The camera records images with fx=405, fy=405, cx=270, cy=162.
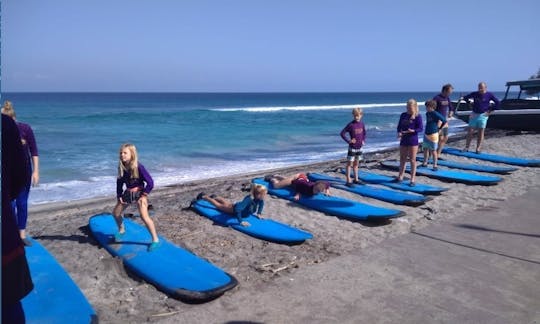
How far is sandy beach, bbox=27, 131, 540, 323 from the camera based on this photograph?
381 cm

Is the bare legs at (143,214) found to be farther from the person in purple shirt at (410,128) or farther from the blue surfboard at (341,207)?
A: the person in purple shirt at (410,128)

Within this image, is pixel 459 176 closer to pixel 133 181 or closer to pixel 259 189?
pixel 259 189

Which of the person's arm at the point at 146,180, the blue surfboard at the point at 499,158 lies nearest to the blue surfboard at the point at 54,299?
the person's arm at the point at 146,180

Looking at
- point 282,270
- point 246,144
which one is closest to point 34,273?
point 282,270

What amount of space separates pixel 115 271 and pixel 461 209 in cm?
569

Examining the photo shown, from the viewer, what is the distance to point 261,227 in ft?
19.7

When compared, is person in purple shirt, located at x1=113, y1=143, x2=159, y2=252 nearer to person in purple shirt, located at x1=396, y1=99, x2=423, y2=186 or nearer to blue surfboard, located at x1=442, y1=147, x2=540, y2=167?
person in purple shirt, located at x1=396, y1=99, x2=423, y2=186

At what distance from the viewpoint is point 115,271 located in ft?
15.2

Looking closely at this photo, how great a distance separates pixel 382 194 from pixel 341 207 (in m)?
1.32

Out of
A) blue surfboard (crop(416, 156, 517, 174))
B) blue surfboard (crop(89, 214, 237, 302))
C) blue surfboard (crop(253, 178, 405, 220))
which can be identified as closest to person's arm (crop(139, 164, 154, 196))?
blue surfboard (crop(89, 214, 237, 302))

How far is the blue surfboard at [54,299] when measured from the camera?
3.47 m

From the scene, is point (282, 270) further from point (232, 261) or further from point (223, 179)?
point (223, 179)

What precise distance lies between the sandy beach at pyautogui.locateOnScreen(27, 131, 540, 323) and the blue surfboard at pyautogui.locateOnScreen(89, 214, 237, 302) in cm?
9

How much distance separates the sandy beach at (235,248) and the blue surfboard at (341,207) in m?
0.15
